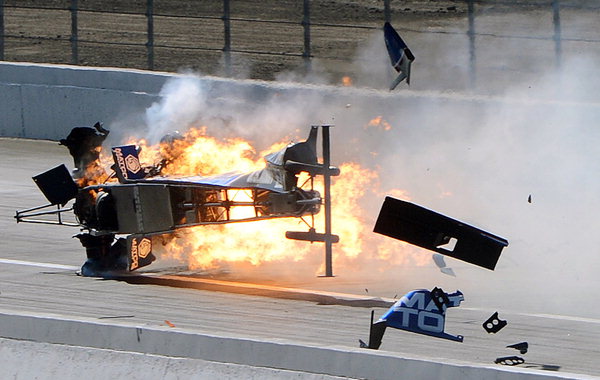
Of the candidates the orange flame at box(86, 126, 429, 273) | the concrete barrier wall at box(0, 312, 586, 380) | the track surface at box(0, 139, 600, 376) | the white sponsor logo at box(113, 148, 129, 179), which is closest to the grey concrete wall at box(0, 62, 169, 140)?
the track surface at box(0, 139, 600, 376)

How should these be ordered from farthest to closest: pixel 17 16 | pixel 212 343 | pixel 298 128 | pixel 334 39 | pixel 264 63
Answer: pixel 17 16 → pixel 264 63 → pixel 334 39 → pixel 298 128 → pixel 212 343

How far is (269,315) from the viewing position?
1123cm

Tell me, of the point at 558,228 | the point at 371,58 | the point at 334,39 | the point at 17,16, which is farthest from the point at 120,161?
the point at 17,16

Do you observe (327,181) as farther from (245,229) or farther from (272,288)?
(245,229)

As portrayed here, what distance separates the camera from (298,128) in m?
16.9

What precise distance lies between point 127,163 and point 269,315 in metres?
2.56

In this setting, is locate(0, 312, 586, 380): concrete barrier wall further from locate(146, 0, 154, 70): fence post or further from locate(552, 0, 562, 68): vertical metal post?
locate(146, 0, 154, 70): fence post

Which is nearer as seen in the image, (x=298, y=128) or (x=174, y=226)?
(x=174, y=226)

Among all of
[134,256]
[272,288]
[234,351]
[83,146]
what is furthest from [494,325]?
[83,146]

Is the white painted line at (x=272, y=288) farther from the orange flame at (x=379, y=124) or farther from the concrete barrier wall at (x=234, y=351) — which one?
the orange flame at (x=379, y=124)

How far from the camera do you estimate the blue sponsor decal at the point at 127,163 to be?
12680mm

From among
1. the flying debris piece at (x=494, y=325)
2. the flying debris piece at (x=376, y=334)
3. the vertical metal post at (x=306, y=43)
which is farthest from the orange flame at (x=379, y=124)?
the flying debris piece at (x=376, y=334)

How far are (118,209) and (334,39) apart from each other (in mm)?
11203

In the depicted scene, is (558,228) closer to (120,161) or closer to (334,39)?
(120,161)
